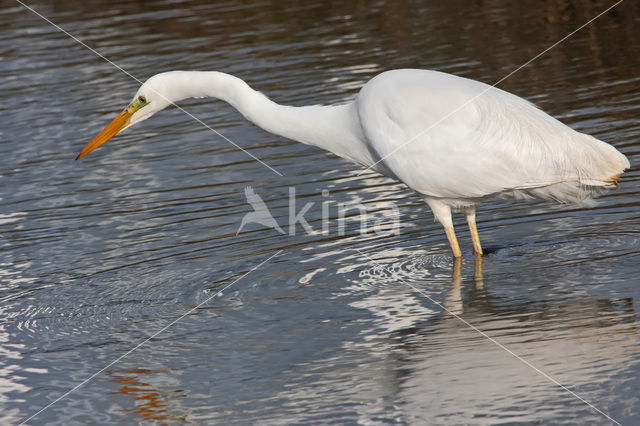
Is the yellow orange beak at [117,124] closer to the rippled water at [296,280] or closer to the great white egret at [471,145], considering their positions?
the rippled water at [296,280]

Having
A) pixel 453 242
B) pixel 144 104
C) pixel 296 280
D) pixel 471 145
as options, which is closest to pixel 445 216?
pixel 453 242

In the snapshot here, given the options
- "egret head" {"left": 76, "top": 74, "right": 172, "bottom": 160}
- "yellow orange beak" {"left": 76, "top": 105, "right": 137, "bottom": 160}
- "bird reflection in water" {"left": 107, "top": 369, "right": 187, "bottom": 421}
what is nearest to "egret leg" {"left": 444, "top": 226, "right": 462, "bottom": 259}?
"egret head" {"left": 76, "top": 74, "right": 172, "bottom": 160}

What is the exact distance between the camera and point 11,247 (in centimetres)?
679

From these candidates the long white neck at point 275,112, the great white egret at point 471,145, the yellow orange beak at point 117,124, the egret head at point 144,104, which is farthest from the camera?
the yellow orange beak at point 117,124

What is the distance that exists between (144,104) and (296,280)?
1.67 m

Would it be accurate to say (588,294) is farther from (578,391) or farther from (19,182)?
(19,182)

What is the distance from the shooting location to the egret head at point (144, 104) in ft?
20.4

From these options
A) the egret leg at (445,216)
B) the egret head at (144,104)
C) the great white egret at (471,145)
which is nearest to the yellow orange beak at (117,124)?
the egret head at (144,104)

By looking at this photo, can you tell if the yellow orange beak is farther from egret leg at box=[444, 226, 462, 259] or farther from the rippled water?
egret leg at box=[444, 226, 462, 259]

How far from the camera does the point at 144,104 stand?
6.42 meters

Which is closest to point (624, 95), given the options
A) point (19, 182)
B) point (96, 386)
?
point (19, 182)

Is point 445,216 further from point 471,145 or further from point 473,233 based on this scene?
point 471,145

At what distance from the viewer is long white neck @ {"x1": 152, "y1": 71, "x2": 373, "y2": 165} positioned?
20.0 feet

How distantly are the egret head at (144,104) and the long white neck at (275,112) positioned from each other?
37 mm
